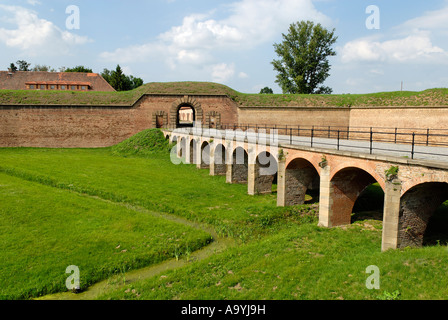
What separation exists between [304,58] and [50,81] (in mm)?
35961

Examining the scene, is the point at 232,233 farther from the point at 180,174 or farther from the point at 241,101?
the point at 241,101

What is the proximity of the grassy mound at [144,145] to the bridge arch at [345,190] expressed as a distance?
20.8 metres

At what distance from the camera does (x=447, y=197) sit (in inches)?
418

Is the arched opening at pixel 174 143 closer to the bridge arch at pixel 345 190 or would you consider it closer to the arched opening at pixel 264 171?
the arched opening at pixel 264 171

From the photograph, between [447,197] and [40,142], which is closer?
[447,197]

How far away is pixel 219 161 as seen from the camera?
77.8ft

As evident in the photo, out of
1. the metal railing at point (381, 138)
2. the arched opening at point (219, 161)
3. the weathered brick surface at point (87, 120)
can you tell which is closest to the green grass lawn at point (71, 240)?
the metal railing at point (381, 138)

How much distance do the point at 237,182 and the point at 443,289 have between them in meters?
14.8

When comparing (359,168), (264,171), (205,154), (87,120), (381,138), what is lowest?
(264,171)

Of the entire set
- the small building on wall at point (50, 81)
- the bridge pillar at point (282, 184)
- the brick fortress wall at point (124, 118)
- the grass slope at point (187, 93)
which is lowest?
the bridge pillar at point (282, 184)

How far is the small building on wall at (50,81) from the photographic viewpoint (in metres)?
44.4

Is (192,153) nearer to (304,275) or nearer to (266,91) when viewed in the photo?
(304,275)

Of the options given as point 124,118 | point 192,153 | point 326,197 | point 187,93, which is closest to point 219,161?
point 192,153
